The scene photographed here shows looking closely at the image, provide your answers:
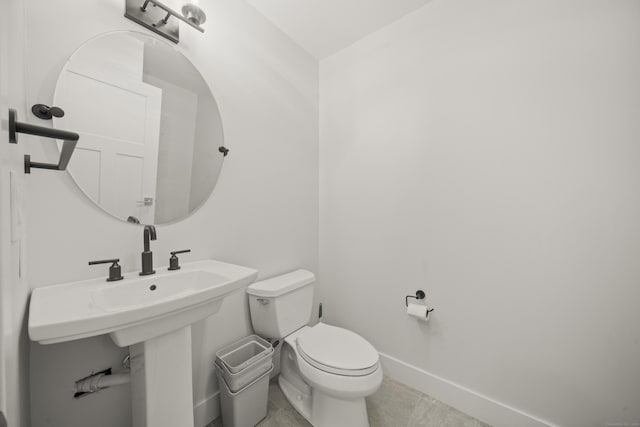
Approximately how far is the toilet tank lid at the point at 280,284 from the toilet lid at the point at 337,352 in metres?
0.28

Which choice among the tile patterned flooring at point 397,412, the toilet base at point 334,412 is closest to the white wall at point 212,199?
the tile patterned flooring at point 397,412

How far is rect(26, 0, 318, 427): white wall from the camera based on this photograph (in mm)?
813

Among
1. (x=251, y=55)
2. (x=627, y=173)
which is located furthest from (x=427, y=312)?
(x=251, y=55)

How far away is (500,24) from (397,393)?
85.2 inches

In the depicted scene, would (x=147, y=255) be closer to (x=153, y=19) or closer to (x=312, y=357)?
(x=312, y=357)

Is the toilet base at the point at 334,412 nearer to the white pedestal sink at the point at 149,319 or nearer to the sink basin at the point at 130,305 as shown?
the white pedestal sink at the point at 149,319

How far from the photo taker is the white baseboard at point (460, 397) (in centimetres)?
119

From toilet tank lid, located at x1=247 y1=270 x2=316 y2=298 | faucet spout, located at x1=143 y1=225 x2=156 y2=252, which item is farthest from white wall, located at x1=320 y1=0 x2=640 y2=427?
faucet spout, located at x1=143 y1=225 x2=156 y2=252

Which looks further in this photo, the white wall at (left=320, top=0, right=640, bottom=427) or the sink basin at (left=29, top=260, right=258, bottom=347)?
the white wall at (left=320, top=0, right=640, bottom=427)

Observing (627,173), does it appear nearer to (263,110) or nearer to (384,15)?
(384,15)

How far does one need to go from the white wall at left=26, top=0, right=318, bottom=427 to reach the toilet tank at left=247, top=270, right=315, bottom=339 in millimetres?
82

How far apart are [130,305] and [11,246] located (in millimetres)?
356

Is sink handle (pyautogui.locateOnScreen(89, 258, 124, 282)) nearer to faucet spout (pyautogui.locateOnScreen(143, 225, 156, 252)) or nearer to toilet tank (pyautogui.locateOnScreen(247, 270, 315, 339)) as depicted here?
faucet spout (pyautogui.locateOnScreen(143, 225, 156, 252))

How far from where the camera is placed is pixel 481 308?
1295 millimetres
